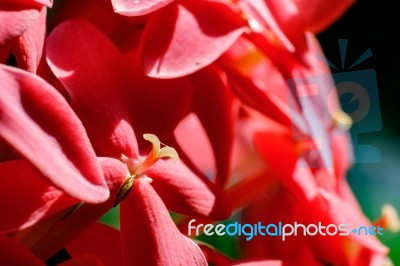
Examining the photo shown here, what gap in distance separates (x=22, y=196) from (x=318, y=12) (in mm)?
153

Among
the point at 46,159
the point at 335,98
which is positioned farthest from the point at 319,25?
the point at 46,159

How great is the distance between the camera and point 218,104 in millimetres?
245

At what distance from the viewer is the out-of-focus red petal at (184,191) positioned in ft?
0.71

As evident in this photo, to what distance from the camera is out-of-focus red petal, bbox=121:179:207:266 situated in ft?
0.65

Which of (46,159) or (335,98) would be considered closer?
(46,159)

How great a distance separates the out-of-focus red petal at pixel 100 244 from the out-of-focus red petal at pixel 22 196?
39 mm

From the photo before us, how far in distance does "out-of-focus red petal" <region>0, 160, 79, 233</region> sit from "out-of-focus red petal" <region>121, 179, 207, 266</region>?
→ 2cm

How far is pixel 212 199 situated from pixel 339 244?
6cm

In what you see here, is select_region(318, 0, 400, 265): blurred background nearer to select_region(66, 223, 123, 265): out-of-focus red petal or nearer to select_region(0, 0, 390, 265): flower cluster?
select_region(0, 0, 390, 265): flower cluster

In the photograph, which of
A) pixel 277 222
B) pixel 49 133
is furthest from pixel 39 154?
pixel 277 222

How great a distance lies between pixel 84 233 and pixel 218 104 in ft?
0.22

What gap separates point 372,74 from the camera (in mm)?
290

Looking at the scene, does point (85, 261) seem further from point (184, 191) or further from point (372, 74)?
point (372, 74)

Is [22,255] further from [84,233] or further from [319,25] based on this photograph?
[319,25]
